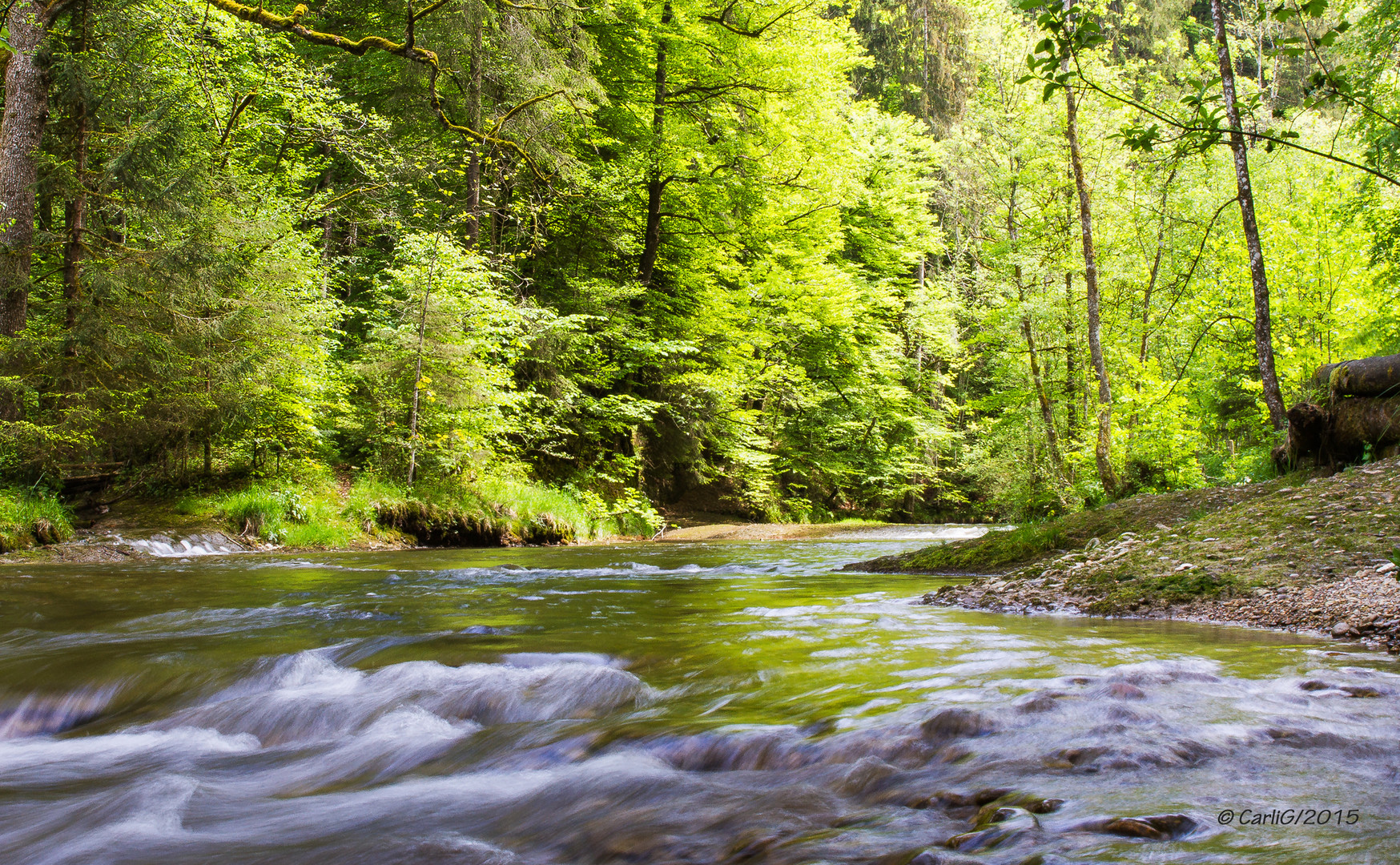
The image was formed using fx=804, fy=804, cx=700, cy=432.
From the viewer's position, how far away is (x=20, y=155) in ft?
33.1

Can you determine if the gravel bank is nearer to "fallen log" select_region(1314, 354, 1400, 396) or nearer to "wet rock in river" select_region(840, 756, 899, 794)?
"fallen log" select_region(1314, 354, 1400, 396)

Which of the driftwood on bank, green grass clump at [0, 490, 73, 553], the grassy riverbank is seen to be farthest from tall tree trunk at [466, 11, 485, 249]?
the driftwood on bank

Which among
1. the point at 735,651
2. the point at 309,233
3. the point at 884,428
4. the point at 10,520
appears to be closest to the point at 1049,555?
the point at 735,651

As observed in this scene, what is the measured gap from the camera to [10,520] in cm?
917

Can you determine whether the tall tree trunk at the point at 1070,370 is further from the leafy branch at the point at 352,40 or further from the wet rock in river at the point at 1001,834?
the wet rock in river at the point at 1001,834

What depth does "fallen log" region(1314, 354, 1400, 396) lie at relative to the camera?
6.38m

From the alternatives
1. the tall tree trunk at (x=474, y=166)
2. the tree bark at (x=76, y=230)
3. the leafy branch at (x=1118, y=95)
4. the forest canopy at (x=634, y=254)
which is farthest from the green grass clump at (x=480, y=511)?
the leafy branch at (x=1118, y=95)

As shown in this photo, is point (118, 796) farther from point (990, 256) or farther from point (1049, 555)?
point (990, 256)

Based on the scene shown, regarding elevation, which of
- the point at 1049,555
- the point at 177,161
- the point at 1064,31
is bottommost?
the point at 1049,555

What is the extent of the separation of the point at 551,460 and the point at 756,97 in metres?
9.02

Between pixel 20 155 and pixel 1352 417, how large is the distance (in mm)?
14746

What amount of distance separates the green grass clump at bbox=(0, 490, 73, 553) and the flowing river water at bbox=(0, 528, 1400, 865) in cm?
402

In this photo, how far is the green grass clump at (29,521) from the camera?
29.7 ft

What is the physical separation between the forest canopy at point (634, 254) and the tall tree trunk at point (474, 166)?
71 millimetres
